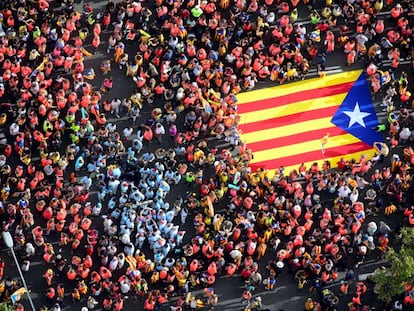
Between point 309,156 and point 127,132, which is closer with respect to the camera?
point 127,132

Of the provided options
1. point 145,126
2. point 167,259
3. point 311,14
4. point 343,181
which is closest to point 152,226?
point 167,259

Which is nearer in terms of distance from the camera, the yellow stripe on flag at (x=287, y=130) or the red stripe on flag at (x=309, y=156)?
the red stripe on flag at (x=309, y=156)

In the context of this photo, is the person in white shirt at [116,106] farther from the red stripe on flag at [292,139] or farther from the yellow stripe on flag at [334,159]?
the yellow stripe on flag at [334,159]

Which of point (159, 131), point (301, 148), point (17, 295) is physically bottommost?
point (17, 295)

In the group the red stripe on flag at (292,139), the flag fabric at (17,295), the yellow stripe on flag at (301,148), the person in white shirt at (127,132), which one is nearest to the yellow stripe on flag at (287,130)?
the red stripe on flag at (292,139)

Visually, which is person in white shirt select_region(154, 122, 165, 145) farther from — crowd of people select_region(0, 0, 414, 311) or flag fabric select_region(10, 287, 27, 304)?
flag fabric select_region(10, 287, 27, 304)

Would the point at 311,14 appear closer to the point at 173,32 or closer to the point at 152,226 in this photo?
the point at 173,32

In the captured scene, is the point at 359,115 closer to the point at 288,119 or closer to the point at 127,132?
the point at 288,119

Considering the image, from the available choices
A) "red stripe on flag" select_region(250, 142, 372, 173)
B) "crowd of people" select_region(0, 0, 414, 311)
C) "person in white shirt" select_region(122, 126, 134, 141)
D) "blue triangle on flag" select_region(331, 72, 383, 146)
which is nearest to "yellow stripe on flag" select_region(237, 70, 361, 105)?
"crowd of people" select_region(0, 0, 414, 311)

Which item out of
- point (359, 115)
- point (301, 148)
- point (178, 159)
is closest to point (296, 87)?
point (301, 148)
